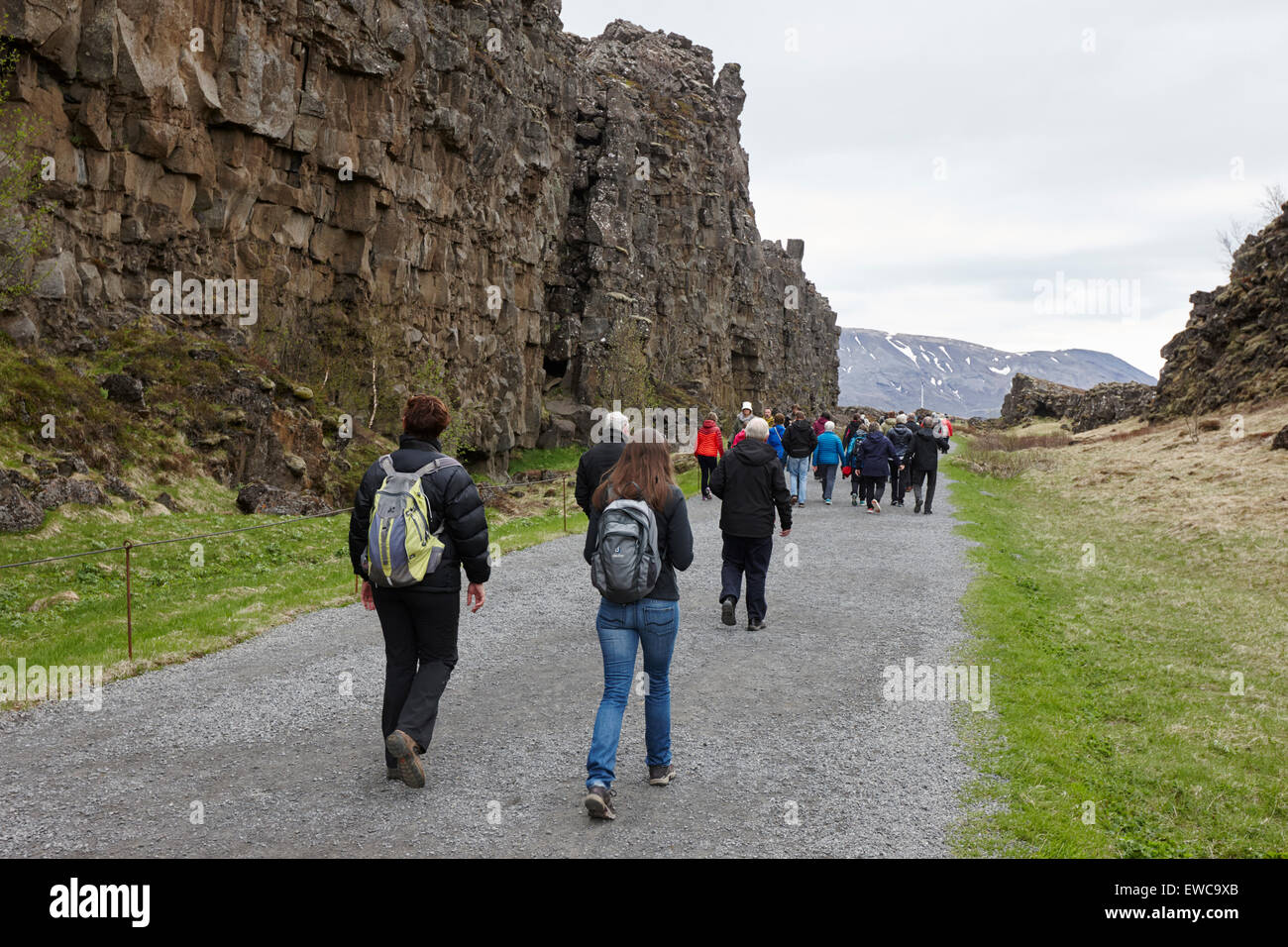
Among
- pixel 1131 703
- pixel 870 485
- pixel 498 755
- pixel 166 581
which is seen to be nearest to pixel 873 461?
pixel 870 485

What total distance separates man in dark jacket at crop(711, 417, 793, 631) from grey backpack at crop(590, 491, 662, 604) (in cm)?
560

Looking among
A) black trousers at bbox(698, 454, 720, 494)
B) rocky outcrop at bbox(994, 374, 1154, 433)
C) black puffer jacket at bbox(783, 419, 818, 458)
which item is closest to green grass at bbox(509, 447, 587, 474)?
black trousers at bbox(698, 454, 720, 494)

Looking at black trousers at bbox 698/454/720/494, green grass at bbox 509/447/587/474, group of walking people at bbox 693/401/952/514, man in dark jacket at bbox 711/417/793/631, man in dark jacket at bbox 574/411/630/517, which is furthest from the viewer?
green grass at bbox 509/447/587/474

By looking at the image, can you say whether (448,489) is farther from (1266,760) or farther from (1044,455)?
(1044,455)

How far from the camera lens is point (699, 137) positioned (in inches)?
3049

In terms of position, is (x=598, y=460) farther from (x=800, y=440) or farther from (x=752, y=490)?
(x=800, y=440)

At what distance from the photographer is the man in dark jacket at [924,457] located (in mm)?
24422

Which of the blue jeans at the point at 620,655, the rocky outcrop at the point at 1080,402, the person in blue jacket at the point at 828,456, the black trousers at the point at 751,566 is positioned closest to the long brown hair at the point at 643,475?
the blue jeans at the point at 620,655

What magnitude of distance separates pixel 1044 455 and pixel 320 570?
47.9 meters

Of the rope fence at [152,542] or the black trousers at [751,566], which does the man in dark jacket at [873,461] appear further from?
the black trousers at [751,566]

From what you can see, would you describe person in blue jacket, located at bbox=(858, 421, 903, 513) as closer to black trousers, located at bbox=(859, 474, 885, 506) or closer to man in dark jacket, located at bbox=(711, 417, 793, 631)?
black trousers, located at bbox=(859, 474, 885, 506)

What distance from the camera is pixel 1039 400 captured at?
12425cm

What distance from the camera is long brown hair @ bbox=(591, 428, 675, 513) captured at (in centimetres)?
664
